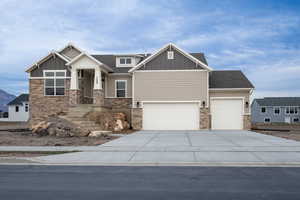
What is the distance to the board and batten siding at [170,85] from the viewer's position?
24.3 meters

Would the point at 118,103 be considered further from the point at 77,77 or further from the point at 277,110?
the point at 277,110

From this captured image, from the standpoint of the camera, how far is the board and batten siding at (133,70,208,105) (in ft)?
79.8

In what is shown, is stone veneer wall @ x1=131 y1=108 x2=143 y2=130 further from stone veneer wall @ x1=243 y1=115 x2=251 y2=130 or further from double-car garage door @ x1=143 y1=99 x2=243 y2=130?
stone veneer wall @ x1=243 y1=115 x2=251 y2=130

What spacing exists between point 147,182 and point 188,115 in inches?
701

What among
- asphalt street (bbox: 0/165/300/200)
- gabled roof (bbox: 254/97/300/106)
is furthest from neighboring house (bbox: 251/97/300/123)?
asphalt street (bbox: 0/165/300/200)

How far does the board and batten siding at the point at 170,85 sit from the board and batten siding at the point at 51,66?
6665mm

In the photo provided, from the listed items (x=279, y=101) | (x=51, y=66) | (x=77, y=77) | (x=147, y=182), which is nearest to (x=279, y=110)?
(x=279, y=101)

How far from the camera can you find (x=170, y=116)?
24.7 m

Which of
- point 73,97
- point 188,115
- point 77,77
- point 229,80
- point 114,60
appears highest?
point 114,60

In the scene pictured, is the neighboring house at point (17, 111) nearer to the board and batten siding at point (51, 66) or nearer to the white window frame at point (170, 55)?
the board and batten siding at point (51, 66)

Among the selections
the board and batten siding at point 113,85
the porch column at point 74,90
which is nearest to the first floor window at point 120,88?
the board and batten siding at point 113,85

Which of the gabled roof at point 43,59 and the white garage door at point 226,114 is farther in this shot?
the gabled roof at point 43,59

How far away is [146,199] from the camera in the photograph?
224 inches

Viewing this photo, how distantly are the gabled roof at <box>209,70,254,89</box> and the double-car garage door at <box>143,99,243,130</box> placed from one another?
4.48 ft
